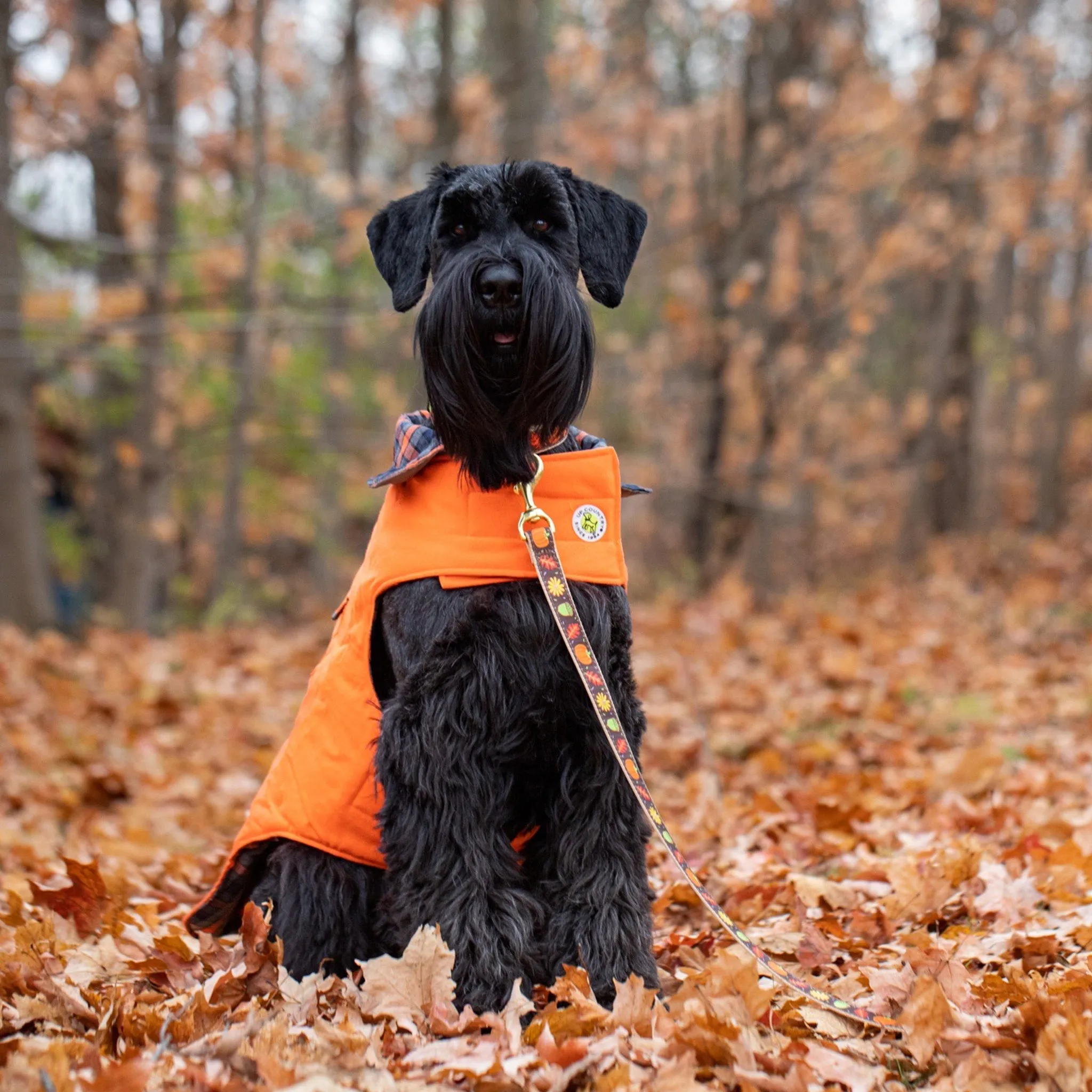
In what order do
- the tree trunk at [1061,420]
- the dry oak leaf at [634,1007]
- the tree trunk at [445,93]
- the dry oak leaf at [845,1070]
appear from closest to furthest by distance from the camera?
the dry oak leaf at [845,1070], the dry oak leaf at [634,1007], the tree trunk at [445,93], the tree trunk at [1061,420]

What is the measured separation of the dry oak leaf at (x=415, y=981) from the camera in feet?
8.89

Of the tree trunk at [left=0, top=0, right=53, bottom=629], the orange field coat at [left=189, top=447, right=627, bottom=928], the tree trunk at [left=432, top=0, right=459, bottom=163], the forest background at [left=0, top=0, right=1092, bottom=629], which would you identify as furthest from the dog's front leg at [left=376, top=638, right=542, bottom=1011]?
the tree trunk at [left=432, top=0, right=459, bottom=163]

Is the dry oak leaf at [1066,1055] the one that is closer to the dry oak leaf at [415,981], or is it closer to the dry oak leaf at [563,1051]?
the dry oak leaf at [563,1051]

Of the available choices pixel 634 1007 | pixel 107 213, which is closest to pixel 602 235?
pixel 634 1007

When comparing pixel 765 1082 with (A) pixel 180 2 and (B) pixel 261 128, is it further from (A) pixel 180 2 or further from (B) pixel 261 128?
(A) pixel 180 2

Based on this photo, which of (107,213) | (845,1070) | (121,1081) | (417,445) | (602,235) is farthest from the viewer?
(107,213)

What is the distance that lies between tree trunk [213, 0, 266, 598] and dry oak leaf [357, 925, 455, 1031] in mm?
7229

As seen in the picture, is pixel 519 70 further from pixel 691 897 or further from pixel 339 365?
pixel 691 897

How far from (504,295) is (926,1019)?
1.84 m

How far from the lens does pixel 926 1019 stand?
2.48 m

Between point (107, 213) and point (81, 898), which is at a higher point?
point (107, 213)

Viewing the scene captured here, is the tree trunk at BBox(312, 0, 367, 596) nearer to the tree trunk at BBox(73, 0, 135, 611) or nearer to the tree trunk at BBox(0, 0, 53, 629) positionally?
the tree trunk at BBox(73, 0, 135, 611)

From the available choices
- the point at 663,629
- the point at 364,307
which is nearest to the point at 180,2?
the point at 364,307

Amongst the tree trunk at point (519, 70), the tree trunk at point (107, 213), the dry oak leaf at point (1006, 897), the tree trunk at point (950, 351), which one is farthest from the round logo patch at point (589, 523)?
the tree trunk at point (950, 351)
